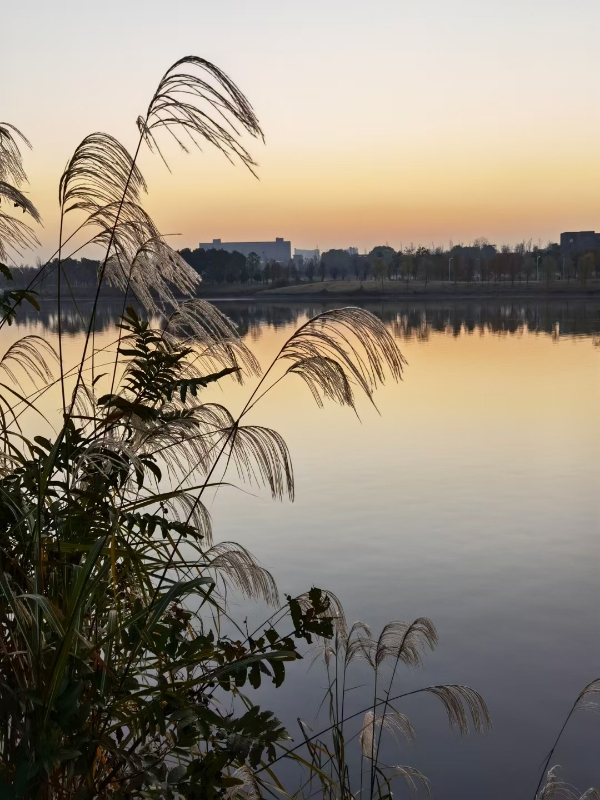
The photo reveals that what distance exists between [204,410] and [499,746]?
10.6ft

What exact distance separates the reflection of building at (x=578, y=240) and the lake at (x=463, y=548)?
398 ft

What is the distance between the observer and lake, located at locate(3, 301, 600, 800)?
17.1 ft

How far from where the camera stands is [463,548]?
838 centimetres

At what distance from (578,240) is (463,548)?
13641 cm

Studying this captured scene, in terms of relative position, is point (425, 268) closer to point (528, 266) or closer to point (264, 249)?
point (528, 266)

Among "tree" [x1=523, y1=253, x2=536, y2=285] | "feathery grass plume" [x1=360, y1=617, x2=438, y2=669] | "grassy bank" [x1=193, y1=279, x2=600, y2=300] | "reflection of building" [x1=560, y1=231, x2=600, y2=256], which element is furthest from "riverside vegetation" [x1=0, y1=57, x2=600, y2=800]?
"reflection of building" [x1=560, y1=231, x2=600, y2=256]

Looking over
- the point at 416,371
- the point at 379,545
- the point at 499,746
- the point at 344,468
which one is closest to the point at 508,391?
the point at 416,371

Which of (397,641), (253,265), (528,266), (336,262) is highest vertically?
(336,262)

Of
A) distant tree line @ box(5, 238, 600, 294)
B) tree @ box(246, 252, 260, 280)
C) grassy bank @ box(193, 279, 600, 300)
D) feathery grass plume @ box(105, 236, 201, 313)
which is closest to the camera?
feathery grass plume @ box(105, 236, 201, 313)

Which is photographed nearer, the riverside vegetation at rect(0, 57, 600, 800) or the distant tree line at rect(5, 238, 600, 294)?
the riverside vegetation at rect(0, 57, 600, 800)

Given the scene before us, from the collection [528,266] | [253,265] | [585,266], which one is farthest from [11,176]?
[253,265]

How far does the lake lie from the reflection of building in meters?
121

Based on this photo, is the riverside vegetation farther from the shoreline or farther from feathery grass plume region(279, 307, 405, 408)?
the shoreline

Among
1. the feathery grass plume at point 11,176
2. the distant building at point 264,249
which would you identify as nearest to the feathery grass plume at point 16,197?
the feathery grass plume at point 11,176
